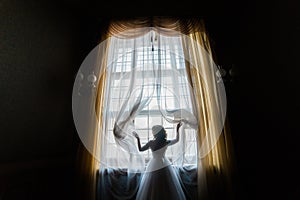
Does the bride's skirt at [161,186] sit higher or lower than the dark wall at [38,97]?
lower

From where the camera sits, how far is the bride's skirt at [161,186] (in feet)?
4.72

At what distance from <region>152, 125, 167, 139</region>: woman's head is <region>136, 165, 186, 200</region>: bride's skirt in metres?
0.26

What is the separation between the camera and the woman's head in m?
1.61

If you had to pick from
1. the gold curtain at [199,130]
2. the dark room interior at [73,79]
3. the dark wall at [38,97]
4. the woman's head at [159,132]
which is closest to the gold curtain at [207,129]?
the gold curtain at [199,130]

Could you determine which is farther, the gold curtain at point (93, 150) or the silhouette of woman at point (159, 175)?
the gold curtain at point (93, 150)

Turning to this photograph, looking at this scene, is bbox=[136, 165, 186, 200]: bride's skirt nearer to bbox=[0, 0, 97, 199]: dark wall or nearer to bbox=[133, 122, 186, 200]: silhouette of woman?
bbox=[133, 122, 186, 200]: silhouette of woman

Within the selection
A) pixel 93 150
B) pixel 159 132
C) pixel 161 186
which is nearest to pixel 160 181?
pixel 161 186

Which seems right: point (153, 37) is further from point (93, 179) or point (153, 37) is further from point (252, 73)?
point (93, 179)

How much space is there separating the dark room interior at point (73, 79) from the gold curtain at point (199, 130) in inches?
4.1

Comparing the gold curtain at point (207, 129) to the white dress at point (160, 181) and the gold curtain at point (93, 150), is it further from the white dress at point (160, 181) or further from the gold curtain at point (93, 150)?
the gold curtain at point (93, 150)

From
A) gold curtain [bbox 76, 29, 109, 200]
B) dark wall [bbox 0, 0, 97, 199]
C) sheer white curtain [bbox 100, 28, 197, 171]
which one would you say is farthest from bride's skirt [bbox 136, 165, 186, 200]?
dark wall [bbox 0, 0, 97, 199]

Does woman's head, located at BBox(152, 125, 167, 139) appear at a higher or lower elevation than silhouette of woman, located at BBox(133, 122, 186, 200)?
higher

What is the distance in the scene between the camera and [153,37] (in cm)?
196

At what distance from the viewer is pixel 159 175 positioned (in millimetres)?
1490
